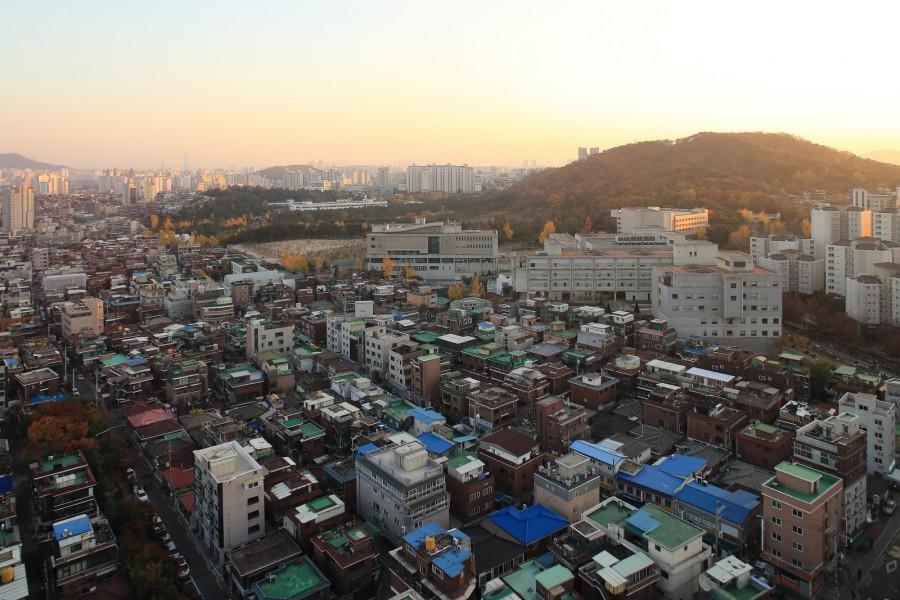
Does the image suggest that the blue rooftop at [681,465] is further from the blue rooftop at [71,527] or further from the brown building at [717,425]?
the blue rooftop at [71,527]

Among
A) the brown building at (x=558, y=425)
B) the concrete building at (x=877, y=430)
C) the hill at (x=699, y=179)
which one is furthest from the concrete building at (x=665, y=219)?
the brown building at (x=558, y=425)

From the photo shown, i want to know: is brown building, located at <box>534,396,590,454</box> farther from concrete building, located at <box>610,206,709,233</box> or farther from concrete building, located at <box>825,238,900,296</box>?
concrete building, located at <box>610,206,709,233</box>

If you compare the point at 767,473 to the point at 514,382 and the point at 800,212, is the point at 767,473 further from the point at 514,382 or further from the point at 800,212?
the point at 800,212

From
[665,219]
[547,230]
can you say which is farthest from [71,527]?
[547,230]

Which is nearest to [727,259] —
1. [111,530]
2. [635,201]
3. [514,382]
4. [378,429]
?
[514,382]

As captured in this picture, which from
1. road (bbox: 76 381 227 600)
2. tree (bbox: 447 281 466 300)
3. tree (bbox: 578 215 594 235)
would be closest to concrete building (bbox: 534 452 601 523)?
road (bbox: 76 381 227 600)

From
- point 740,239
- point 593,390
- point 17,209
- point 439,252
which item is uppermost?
point 17,209

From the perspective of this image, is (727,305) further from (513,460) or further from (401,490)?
(401,490)
